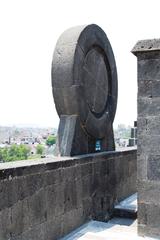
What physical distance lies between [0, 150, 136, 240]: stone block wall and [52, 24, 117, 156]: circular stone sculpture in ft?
1.41

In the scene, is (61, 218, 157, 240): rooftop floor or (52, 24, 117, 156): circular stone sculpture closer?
(61, 218, 157, 240): rooftop floor

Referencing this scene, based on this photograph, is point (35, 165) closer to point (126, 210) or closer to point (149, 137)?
point (149, 137)

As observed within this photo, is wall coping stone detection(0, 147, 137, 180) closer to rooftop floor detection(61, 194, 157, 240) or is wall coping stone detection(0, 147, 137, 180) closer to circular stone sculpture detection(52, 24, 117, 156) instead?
circular stone sculpture detection(52, 24, 117, 156)

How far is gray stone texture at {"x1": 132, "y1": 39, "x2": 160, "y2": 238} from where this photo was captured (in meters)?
5.48

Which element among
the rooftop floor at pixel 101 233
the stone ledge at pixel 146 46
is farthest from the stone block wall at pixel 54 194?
the stone ledge at pixel 146 46

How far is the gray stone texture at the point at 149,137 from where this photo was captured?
18.0 ft

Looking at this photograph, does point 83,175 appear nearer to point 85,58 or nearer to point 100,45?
point 85,58

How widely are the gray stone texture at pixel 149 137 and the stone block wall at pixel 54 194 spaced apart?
3.52 feet

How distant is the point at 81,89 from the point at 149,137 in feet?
5.60

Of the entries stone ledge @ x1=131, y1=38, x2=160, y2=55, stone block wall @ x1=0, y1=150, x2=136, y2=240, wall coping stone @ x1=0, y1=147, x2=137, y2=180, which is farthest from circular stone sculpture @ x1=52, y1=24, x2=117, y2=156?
stone ledge @ x1=131, y1=38, x2=160, y2=55

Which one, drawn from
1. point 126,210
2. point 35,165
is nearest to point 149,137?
point 35,165

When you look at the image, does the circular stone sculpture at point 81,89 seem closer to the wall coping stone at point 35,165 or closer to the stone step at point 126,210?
the wall coping stone at point 35,165

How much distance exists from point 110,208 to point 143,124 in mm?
2623

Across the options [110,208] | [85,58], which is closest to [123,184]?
[110,208]
